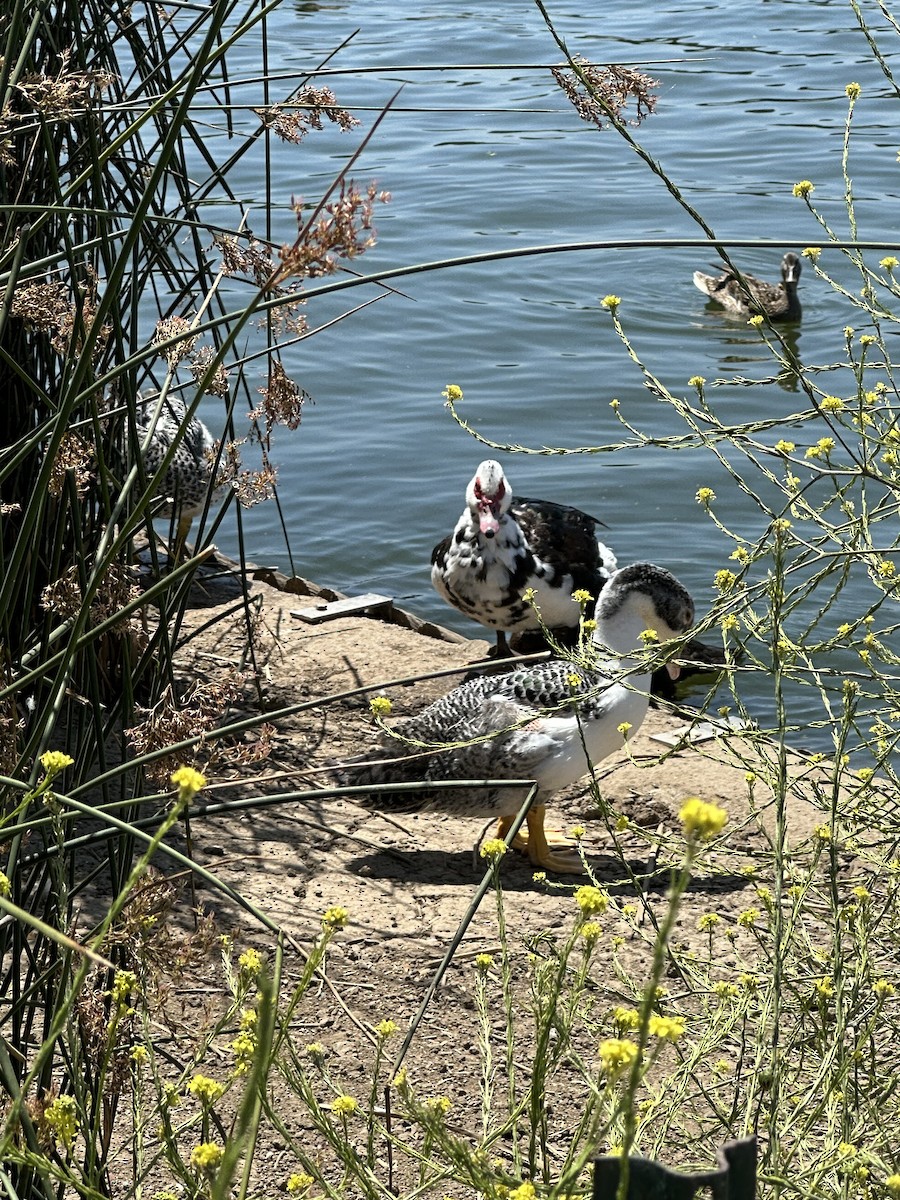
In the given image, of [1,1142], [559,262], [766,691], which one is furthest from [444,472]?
[1,1142]

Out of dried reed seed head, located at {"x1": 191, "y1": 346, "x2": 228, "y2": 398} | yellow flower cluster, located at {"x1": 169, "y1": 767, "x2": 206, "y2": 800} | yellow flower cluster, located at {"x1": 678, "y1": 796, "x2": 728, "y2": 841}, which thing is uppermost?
yellow flower cluster, located at {"x1": 678, "y1": 796, "x2": 728, "y2": 841}

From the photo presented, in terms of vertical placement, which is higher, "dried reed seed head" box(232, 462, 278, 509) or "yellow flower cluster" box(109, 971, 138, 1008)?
"dried reed seed head" box(232, 462, 278, 509)

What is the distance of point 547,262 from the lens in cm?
1224

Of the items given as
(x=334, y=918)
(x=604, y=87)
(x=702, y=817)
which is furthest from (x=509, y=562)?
(x=702, y=817)

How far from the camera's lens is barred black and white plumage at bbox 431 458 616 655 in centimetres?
645

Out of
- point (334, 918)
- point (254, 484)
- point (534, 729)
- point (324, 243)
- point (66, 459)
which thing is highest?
point (324, 243)

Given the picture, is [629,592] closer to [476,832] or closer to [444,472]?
[476,832]

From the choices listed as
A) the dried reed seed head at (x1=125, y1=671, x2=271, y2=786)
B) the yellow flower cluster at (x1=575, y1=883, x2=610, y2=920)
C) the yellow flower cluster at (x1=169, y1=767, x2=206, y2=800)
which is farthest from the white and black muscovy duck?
the yellow flower cluster at (x1=169, y1=767, x2=206, y2=800)

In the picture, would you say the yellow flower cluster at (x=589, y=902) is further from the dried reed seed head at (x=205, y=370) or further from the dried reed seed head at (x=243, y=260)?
the dried reed seed head at (x=243, y=260)

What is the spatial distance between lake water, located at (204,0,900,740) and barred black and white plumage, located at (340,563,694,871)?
5.41 feet

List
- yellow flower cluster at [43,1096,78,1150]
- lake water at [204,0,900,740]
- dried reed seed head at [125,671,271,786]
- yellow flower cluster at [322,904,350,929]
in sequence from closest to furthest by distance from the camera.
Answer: yellow flower cluster at [43,1096,78,1150]
yellow flower cluster at [322,904,350,929]
dried reed seed head at [125,671,271,786]
lake water at [204,0,900,740]

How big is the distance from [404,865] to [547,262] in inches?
330

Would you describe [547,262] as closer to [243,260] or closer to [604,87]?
[243,260]

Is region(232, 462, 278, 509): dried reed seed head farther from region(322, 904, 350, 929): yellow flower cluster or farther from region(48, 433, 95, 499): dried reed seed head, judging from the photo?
region(322, 904, 350, 929): yellow flower cluster
